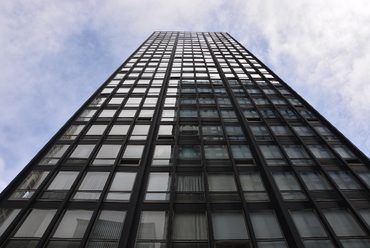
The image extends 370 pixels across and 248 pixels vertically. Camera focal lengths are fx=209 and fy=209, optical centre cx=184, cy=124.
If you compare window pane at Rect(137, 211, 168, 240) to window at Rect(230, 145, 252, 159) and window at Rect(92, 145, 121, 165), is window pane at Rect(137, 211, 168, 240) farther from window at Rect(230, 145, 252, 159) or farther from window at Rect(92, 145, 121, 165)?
window at Rect(230, 145, 252, 159)

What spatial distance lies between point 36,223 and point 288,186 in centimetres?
1496

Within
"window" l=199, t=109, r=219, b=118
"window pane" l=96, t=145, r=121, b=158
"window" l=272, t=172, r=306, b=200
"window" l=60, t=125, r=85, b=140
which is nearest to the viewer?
"window" l=272, t=172, r=306, b=200

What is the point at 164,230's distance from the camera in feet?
36.1

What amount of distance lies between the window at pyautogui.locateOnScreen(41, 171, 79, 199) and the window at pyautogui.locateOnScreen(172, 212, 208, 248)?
722cm

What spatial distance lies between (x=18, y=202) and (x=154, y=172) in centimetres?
805

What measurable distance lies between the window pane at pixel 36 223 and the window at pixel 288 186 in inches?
→ 537

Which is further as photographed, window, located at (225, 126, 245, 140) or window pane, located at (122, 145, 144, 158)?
window, located at (225, 126, 245, 140)

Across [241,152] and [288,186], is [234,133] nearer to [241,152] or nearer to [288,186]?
[241,152]

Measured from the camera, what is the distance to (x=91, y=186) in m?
13.4

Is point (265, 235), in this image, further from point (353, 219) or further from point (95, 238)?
point (95, 238)

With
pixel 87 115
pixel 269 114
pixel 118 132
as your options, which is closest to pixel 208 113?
pixel 269 114

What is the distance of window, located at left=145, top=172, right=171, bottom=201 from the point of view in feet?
42.1

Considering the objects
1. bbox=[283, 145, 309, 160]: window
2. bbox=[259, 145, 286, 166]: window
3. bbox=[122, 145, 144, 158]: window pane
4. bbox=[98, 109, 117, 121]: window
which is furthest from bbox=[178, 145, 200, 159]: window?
bbox=[98, 109, 117, 121]: window

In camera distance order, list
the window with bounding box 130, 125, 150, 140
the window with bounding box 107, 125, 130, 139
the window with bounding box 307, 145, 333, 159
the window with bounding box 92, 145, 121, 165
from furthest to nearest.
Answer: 1. the window with bounding box 107, 125, 130, 139
2. the window with bounding box 130, 125, 150, 140
3. the window with bounding box 307, 145, 333, 159
4. the window with bounding box 92, 145, 121, 165
